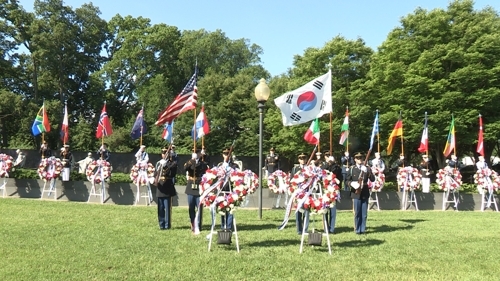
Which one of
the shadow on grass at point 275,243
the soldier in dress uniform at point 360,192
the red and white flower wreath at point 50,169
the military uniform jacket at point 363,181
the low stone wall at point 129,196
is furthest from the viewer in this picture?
the red and white flower wreath at point 50,169

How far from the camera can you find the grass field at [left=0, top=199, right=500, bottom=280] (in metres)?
7.48

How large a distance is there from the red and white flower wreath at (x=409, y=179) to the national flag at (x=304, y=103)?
704cm

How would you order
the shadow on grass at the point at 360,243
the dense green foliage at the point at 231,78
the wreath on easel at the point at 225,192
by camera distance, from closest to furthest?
1. the wreath on easel at the point at 225,192
2. the shadow on grass at the point at 360,243
3. the dense green foliage at the point at 231,78

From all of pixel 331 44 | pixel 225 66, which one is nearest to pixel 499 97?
pixel 331 44

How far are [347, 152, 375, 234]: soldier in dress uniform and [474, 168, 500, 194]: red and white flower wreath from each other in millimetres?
8834

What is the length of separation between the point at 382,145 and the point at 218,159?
14331 mm

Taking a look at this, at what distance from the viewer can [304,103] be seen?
43.0ft

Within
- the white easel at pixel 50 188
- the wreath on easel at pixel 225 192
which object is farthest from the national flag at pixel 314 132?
the white easel at pixel 50 188

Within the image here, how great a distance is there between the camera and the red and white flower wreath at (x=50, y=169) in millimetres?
18859

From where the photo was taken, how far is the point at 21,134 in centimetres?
4441

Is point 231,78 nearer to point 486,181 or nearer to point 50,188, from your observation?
point 50,188

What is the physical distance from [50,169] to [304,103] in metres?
11.4

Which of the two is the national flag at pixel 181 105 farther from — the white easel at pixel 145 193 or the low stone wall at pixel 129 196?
the low stone wall at pixel 129 196

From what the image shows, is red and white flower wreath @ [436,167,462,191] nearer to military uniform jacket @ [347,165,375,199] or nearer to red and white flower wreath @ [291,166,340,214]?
military uniform jacket @ [347,165,375,199]
